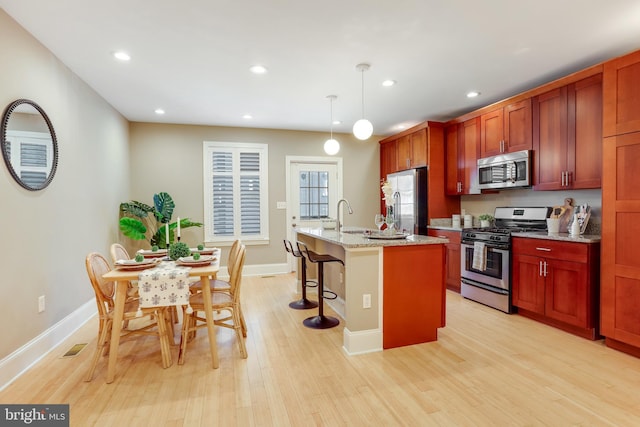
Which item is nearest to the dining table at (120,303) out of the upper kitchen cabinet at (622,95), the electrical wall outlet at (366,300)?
the electrical wall outlet at (366,300)

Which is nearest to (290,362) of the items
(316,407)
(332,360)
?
(332,360)

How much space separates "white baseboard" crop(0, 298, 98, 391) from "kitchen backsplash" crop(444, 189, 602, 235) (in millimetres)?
5141

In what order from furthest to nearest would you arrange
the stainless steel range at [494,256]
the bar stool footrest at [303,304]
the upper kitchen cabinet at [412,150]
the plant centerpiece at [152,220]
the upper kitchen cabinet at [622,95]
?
the upper kitchen cabinet at [412,150] < the plant centerpiece at [152,220] < the bar stool footrest at [303,304] < the stainless steel range at [494,256] < the upper kitchen cabinet at [622,95]

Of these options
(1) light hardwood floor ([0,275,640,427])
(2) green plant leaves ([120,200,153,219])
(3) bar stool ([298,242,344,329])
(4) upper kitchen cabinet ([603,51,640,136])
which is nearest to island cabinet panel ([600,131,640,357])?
(4) upper kitchen cabinet ([603,51,640,136])

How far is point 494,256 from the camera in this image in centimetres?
365

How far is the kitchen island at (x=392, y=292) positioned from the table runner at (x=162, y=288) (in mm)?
1253

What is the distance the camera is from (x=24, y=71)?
248 centimetres

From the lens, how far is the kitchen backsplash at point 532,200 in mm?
3270

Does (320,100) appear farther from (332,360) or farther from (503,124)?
(332,360)

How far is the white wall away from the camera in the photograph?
2.29 m

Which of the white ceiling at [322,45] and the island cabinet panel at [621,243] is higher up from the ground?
the white ceiling at [322,45]

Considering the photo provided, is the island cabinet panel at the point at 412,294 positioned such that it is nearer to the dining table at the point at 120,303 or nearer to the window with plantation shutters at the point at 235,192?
the dining table at the point at 120,303

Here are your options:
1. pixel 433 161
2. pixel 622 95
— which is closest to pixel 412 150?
pixel 433 161

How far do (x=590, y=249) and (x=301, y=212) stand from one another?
4.13m
